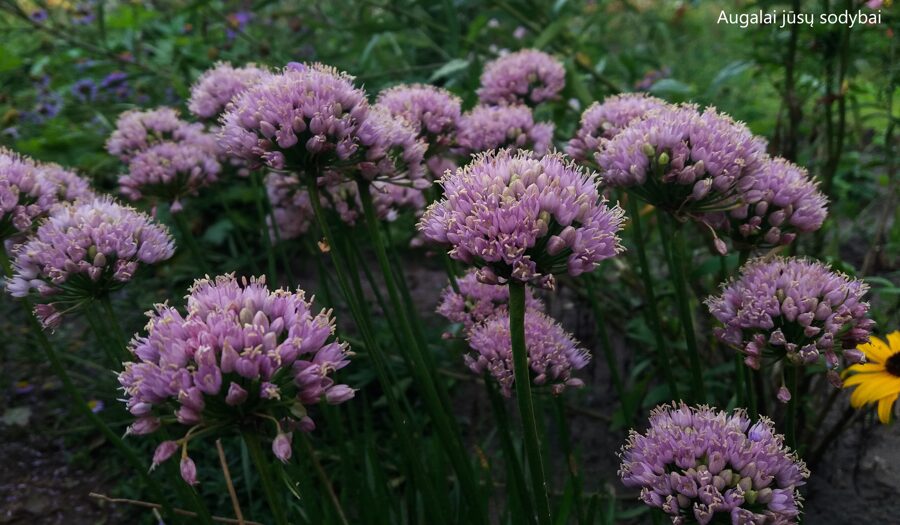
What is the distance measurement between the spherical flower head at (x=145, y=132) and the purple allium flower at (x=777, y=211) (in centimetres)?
209

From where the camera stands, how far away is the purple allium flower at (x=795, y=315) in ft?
6.04

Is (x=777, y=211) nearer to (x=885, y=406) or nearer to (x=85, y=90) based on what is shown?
(x=885, y=406)

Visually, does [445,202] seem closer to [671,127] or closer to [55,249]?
[671,127]

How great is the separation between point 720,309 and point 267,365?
3.96 feet

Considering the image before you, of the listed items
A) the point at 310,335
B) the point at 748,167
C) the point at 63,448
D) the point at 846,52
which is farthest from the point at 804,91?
the point at 63,448

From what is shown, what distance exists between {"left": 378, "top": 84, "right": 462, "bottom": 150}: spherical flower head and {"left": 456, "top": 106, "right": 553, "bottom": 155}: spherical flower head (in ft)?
0.15

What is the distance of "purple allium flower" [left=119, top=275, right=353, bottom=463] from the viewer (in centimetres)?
142

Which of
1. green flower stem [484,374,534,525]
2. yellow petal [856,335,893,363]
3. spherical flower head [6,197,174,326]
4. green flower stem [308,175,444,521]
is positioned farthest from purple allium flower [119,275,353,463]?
yellow petal [856,335,893,363]

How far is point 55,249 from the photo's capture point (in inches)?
82.4

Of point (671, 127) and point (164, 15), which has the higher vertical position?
point (164, 15)

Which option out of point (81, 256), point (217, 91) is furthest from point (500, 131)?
point (81, 256)

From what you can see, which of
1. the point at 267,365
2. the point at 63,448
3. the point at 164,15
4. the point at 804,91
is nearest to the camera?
the point at 267,365

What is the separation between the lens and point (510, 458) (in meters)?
2.31

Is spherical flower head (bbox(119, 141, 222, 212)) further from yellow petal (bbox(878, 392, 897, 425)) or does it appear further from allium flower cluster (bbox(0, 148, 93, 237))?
yellow petal (bbox(878, 392, 897, 425))
